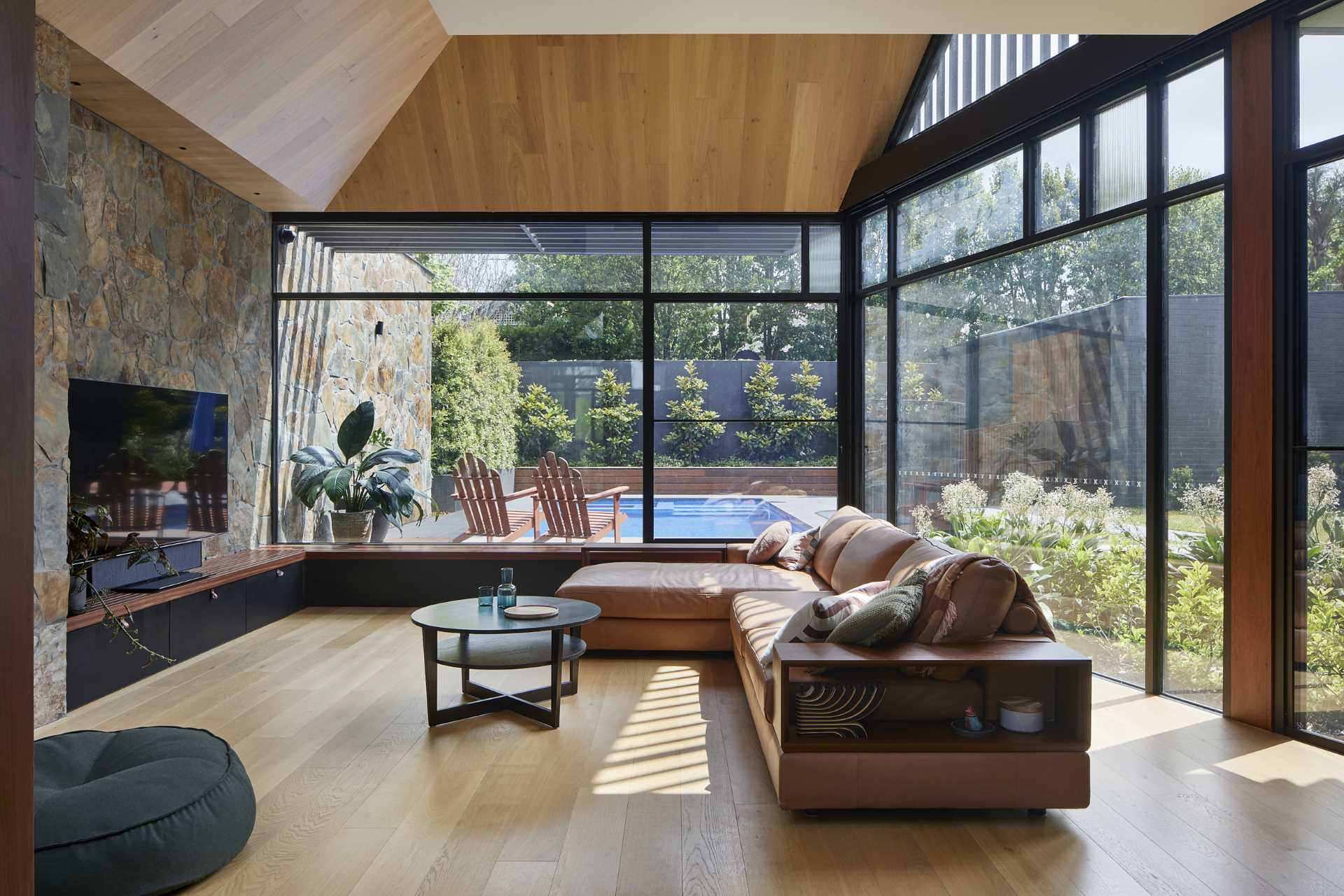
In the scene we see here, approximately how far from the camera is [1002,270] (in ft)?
16.1

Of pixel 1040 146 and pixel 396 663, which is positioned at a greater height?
pixel 1040 146

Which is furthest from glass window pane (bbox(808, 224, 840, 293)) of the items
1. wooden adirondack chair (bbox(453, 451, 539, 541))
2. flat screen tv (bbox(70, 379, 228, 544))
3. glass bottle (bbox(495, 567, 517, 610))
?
flat screen tv (bbox(70, 379, 228, 544))

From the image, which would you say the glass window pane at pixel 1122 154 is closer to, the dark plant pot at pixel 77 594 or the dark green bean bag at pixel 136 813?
the dark green bean bag at pixel 136 813

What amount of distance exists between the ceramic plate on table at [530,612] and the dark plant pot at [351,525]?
2.93 meters

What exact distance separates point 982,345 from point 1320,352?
1.84 metres

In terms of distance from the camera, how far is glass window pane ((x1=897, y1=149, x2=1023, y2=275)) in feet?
16.0

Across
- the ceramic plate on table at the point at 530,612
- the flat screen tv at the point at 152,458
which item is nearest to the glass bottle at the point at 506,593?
the ceramic plate on table at the point at 530,612

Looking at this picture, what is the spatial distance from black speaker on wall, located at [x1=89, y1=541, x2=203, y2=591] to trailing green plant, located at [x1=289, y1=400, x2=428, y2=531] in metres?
1.25

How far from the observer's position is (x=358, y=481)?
6.51m

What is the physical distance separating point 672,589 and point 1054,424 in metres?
2.22

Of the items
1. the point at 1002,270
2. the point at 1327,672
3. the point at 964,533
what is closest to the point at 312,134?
the point at 1002,270

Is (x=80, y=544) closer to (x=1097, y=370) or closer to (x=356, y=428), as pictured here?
(x=356, y=428)

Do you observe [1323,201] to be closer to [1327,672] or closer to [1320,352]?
[1320,352]

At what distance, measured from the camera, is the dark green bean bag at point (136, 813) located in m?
2.13
